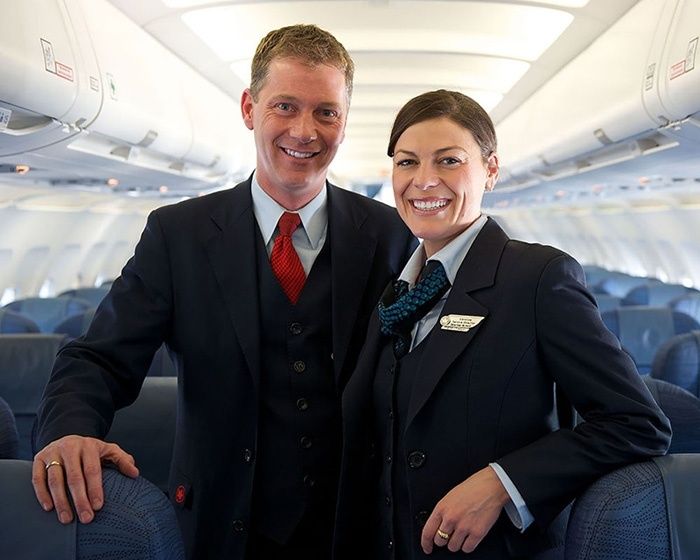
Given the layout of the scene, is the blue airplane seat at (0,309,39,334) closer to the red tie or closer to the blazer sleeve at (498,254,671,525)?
the red tie

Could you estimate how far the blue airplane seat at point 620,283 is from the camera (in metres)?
10.7

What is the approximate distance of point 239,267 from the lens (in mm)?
2113

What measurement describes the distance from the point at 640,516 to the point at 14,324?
224 inches

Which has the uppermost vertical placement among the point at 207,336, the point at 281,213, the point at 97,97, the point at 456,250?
the point at 97,97

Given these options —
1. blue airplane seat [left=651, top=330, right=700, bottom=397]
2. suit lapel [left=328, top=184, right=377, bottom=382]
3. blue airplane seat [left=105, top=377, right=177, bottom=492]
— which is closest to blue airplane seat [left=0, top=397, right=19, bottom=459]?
blue airplane seat [left=105, top=377, right=177, bottom=492]

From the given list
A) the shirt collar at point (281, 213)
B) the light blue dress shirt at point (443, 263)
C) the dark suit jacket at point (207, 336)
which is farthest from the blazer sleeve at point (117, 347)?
the light blue dress shirt at point (443, 263)

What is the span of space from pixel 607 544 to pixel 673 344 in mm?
3049

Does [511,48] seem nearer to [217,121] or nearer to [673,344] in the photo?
[673,344]

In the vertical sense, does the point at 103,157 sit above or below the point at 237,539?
above

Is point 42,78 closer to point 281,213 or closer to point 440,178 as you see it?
point 281,213

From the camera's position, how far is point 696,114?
11.4 ft

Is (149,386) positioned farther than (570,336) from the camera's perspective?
Yes

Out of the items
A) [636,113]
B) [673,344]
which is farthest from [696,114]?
[673,344]

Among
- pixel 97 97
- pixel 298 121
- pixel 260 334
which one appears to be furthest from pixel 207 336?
pixel 97 97
